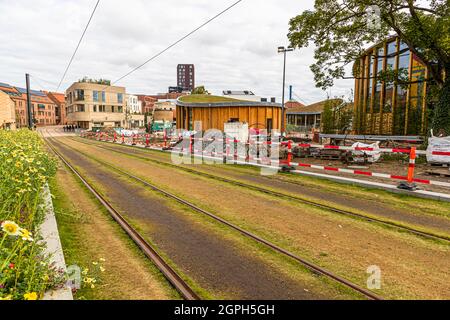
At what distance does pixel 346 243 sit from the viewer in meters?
5.36

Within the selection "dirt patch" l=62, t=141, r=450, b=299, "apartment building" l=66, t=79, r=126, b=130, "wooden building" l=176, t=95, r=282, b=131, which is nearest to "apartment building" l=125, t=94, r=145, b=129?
"apartment building" l=66, t=79, r=126, b=130

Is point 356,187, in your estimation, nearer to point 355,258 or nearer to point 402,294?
point 355,258

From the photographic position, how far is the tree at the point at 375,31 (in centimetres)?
1474

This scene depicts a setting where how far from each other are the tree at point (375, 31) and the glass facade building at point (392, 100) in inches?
202

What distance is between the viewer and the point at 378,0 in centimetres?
1471

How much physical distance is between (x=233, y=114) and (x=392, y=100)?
14637 mm

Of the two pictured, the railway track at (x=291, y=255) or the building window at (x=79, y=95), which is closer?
the railway track at (x=291, y=255)

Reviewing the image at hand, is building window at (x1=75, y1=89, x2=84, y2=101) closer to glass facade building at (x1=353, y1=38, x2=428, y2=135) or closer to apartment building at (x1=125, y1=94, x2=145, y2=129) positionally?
apartment building at (x1=125, y1=94, x2=145, y2=129)

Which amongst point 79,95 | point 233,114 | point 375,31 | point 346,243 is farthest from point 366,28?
point 79,95

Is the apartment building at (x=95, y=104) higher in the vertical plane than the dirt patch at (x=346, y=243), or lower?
higher

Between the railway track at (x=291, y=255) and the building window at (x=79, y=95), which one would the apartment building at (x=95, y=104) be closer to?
the building window at (x=79, y=95)

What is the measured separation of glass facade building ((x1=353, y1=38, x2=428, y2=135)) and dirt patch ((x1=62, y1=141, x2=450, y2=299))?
1882 cm

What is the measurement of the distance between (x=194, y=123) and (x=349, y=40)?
45.7 ft

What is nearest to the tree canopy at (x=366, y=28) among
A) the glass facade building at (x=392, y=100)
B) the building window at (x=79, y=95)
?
the glass facade building at (x=392, y=100)
